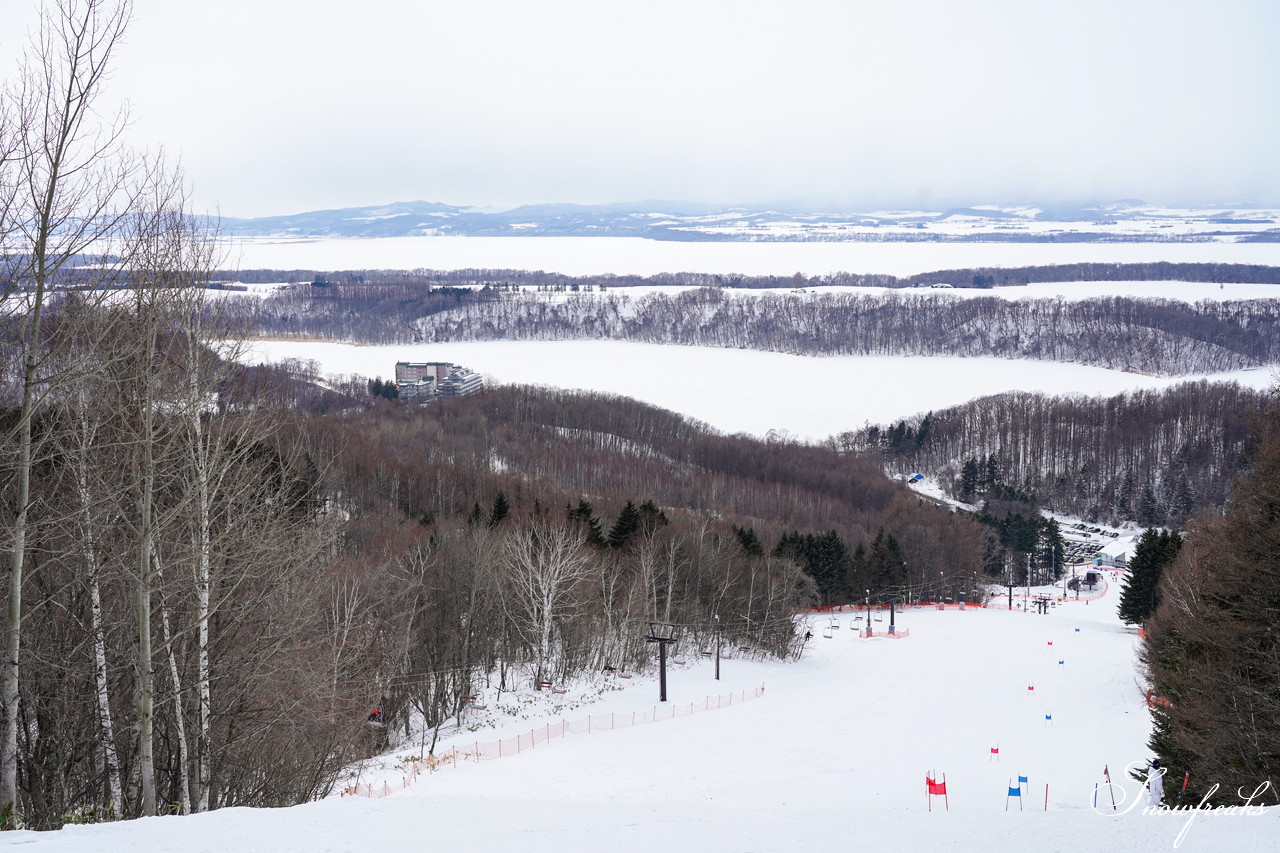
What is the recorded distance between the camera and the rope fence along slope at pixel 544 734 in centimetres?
2093

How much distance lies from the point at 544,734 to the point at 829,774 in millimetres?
9216

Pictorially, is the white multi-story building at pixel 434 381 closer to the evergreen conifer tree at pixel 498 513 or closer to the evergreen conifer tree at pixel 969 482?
the evergreen conifer tree at pixel 969 482

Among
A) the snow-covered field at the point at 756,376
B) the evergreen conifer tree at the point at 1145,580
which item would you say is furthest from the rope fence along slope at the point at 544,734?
the snow-covered field at the point at 756,376

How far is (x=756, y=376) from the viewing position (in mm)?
162375

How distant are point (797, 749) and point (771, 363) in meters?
154

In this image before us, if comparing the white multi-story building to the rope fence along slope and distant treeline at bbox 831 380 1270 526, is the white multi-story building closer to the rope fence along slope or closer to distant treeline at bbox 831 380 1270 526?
distant treeline at bbox 831 380 1270 526

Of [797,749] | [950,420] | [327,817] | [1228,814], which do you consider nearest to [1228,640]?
[1228,814]

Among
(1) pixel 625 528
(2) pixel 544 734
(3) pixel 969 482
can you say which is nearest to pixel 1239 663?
(2) pixel 544 734

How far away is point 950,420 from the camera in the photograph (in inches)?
5118

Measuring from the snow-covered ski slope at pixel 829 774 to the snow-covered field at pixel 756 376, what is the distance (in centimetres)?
7966

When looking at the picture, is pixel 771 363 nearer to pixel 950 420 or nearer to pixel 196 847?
pixel 950 420

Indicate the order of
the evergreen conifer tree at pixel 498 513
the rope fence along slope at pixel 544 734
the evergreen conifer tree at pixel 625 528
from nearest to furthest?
the rope fence along slope at pixel 544 734 → the evergreen conifer tree at pixel 625 528 → the evergreen conifer tree at pixel 498 513

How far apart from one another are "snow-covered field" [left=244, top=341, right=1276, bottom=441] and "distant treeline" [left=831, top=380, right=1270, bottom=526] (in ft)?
27.7

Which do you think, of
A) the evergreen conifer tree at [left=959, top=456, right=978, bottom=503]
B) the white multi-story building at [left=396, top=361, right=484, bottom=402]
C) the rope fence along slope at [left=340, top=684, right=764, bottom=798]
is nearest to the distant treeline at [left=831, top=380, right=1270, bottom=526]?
the evergreen conifer tree at [left=959, top=456, right=978, bottom=503]
